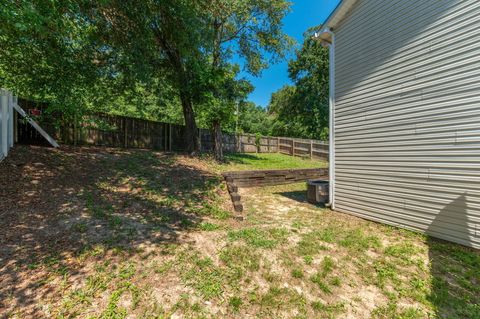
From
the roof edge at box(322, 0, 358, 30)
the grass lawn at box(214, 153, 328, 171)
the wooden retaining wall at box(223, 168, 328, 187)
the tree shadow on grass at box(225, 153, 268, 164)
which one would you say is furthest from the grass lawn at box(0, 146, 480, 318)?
the tree shadow on grass at box(225, 153, 268, 164)

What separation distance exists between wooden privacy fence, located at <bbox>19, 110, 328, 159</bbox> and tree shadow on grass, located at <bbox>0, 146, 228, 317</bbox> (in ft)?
4.54

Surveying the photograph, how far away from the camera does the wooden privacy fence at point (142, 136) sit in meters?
7.57

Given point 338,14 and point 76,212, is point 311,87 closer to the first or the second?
point 338,14

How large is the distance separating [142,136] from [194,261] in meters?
8.52

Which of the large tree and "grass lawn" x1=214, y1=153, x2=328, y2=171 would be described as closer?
"grass lawn" x1=214, y1=153, x2=328, y2=171

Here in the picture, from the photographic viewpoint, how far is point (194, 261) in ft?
9.75

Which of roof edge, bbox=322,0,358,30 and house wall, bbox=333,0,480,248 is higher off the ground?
roof edge, bbox=322,0,358,30

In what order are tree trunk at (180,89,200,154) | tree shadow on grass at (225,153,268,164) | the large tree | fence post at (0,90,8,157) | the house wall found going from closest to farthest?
the house wall, fence post at (0,90,8,157), tree trunk at (180,89,200,154), tree shadow on grass at (225,153,268,164), the large tree

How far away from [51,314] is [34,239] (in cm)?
135

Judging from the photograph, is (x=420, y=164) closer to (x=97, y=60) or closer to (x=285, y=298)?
(x=285, y=298)

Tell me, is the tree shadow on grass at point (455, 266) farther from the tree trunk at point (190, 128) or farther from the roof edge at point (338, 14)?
the tree trunk at point (190, 128)

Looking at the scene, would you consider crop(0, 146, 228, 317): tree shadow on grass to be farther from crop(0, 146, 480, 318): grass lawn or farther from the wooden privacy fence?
the wooden privacy fence

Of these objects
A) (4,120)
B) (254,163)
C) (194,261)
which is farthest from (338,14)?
(4,120)

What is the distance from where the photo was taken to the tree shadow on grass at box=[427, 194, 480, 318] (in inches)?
94.7
